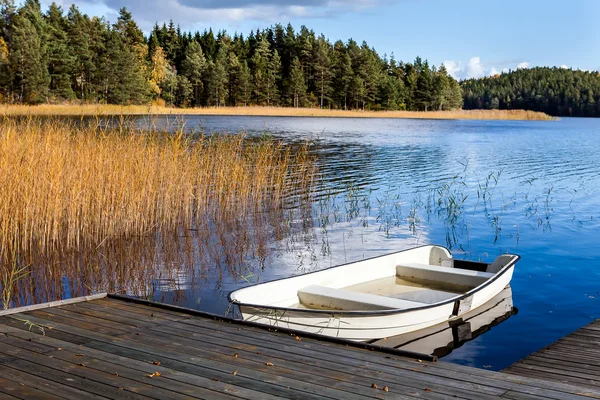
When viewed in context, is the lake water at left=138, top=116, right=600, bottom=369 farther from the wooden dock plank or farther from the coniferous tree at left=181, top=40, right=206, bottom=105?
the coniferous tree at left=181, top=40, right=206, bottom=105

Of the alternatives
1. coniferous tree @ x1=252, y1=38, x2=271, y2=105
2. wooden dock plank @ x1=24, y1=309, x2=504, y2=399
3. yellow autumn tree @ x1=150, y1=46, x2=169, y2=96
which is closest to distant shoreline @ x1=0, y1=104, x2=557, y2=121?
yellow autumn tree @ x1=150, y1=46, x2=169, y2=96

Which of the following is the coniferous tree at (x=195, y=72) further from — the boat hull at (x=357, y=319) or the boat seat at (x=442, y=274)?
the boat hull at (x=357, y=319)

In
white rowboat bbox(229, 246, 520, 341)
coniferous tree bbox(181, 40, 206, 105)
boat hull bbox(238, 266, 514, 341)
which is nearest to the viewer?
boat hull bbox(238, 266, 514, 341)

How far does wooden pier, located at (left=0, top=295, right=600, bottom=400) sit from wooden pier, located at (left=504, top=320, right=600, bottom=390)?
20 cm

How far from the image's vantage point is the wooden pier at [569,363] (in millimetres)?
3641

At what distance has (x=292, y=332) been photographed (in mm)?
3727

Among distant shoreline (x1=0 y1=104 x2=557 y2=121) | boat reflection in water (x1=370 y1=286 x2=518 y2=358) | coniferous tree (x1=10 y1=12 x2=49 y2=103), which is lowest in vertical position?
boat reflection in water (x1=370 y1=286 x2=518 y2=358)

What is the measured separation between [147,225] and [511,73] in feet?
358

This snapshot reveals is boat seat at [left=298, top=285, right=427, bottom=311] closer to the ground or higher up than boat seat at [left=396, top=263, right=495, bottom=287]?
higher up

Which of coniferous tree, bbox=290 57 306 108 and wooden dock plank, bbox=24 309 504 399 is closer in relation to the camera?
wooden dock plank, bbox=24 309 504 399

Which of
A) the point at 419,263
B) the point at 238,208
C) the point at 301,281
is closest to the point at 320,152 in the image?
the point at 238,208

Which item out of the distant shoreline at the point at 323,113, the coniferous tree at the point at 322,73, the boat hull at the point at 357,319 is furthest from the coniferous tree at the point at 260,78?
the boat hull at the point at 357,319

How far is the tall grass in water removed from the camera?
7031 mm

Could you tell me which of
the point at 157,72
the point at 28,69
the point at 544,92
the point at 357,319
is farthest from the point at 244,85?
the point at 357,319
